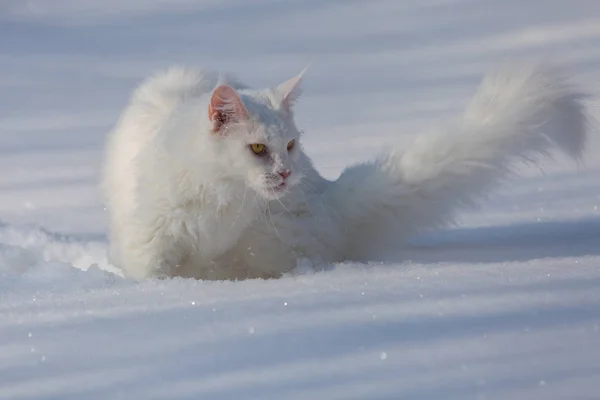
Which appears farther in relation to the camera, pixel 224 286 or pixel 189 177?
pixel 189 177

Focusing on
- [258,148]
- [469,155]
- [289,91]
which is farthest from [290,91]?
[469,155]

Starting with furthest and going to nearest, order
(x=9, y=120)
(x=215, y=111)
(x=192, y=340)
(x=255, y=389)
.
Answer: (x=9, y=120) < (x=215, y=111) < (x=192, y=340) < (x=255, y=389)

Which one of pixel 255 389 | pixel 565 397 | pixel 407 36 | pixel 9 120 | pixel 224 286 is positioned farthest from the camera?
pixel 407 36

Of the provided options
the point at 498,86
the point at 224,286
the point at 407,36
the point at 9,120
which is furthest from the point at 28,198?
the point at 407,36

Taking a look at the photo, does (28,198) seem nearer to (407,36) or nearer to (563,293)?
(563,293)

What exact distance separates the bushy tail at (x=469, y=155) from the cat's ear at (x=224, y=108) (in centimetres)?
57

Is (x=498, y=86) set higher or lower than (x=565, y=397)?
higher

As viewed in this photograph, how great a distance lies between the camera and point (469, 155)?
2.77m

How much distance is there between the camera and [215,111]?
2562mm

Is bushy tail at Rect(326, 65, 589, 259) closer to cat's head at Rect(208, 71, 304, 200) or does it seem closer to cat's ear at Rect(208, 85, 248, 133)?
cat's head at Rect(208, 71, 304, 200)

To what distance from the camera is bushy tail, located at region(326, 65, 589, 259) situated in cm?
277

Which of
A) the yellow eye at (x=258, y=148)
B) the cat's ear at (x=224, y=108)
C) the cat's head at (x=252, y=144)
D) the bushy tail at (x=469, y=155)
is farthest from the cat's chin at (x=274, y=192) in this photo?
the bushy tail at (x=469, y=155)

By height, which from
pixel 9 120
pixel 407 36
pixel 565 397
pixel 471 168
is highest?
pixel 407 36

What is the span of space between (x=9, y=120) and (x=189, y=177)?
14.3 feet
